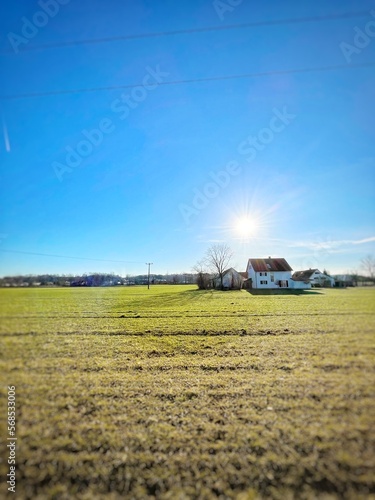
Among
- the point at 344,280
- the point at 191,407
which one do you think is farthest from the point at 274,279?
the point at 191,407

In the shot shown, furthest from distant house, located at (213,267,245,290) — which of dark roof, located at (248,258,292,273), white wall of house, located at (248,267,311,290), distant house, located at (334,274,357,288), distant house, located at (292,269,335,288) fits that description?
distant house, located at (334,274,357,288)

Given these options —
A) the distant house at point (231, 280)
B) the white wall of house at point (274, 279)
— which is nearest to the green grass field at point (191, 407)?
Result: the white wall of house at point (274, 279)

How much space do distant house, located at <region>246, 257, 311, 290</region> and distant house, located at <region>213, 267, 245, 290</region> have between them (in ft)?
1.26

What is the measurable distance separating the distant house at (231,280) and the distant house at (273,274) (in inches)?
15.1

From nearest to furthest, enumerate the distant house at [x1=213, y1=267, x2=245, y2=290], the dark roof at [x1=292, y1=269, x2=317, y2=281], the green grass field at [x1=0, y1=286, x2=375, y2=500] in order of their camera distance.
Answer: the green grass field at [x1=0, y1=286, x2=375, y2=500] → the dark roof at [x1=292, y1=269, x2=317, y2=281] → the distant house at [x1=213, y1=267, x2=245, y2=290]

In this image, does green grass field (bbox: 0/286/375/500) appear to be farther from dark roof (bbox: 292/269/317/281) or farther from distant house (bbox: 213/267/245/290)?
distant house (bbox: 213/267/245/290)

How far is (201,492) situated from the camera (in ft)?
5.75

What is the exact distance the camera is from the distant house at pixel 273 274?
4359mm

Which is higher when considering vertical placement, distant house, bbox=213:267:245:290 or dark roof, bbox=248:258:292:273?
dark roof, bbox=248:258:292:273

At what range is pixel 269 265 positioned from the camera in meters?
4.60

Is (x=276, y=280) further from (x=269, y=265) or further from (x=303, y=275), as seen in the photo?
(x=303, y=275)

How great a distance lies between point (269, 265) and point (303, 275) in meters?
0.68

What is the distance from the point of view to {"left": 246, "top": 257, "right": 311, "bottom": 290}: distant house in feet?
14.3

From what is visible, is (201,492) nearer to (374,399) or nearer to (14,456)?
(14,456)
